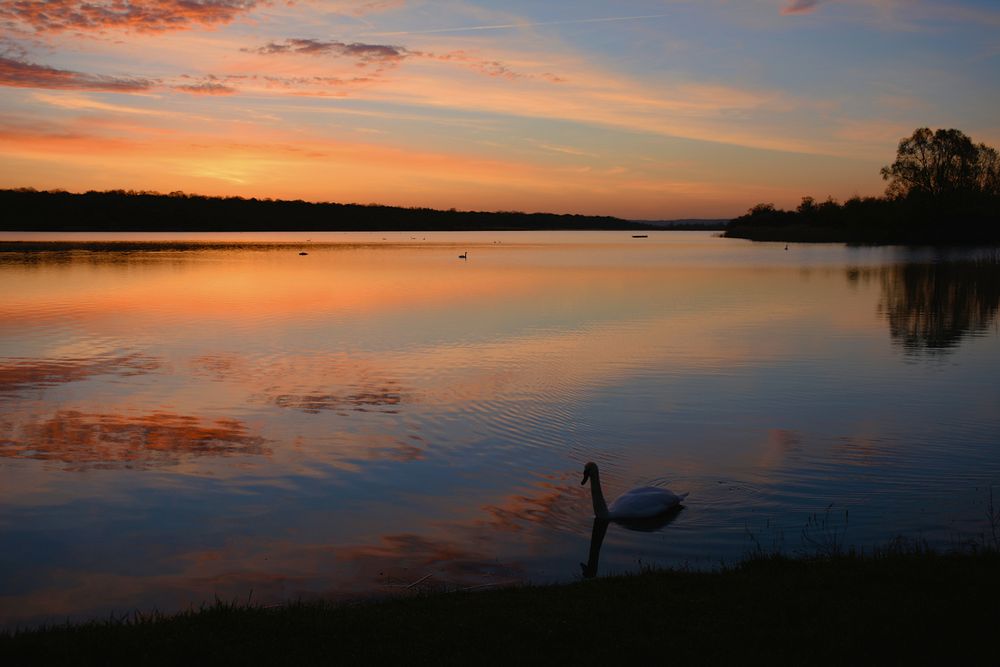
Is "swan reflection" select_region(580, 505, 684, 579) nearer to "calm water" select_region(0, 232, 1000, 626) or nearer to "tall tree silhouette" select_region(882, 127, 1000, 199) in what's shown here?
"calm water" select_region(0, 232, 1000, 626)

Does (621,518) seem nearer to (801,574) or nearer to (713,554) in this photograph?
(713,554)

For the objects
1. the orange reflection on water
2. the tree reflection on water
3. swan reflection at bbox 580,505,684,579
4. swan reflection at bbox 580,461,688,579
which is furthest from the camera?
the tree reflection on water

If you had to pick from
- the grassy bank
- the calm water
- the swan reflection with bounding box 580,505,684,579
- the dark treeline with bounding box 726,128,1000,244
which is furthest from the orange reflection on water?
the dark treeline with bounding box 726,128,1000,244

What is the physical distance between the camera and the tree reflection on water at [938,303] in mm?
27219

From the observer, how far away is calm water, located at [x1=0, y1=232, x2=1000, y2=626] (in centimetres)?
923

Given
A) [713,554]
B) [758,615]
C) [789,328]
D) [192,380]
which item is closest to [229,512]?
[713,554]

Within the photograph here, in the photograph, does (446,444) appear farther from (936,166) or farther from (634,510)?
(936,166)

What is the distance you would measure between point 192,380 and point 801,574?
15.7 metres

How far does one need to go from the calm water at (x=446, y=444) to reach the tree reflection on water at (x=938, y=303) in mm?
364

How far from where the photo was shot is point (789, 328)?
95.4 feet

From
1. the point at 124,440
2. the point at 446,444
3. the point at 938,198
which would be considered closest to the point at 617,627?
the point at 446,444

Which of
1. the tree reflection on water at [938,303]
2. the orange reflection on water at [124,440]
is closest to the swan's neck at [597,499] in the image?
the orange reflection on water at [124,440]

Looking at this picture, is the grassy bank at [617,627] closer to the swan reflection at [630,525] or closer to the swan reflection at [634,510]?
the swan reflection at [630,525]

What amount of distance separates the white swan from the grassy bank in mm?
2576
